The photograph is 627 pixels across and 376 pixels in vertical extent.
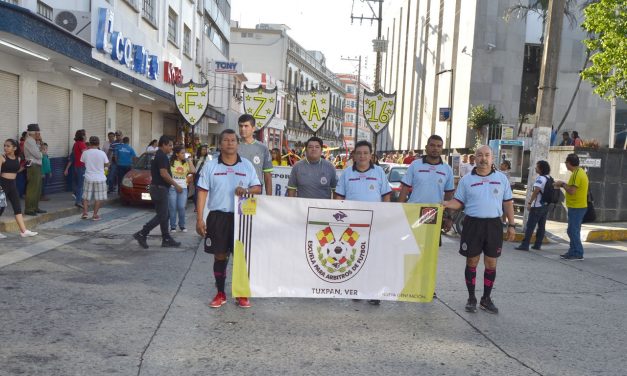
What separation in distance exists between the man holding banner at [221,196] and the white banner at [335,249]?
12cm

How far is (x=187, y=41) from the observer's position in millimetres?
27891

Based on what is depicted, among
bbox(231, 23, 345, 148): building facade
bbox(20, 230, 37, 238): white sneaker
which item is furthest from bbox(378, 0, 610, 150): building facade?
bbox(231, 23, 345, 148): building facade

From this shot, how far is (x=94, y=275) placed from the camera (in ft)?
21.4

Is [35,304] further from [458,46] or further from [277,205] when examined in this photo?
[458,46]

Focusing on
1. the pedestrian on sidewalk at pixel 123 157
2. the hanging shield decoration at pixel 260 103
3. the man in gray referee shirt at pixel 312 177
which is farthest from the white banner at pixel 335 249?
the pedestrian on sidewalk at pixel 123 157

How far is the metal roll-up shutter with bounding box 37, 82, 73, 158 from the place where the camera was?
14359 millimetres

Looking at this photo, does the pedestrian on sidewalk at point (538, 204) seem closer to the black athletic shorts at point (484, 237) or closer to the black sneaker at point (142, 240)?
the black athletic shorts at point (484, 237)

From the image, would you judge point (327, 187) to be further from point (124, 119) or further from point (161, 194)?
point (124, 119)

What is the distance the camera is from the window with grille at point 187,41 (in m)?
27.3

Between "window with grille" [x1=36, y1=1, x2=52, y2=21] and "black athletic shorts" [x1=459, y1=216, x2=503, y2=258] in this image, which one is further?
"window with grille" [x1=36, y1=1, x2=52, y2=21]

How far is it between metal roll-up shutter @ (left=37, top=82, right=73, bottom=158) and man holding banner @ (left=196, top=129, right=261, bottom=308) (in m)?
10.7

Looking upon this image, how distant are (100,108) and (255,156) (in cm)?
1325

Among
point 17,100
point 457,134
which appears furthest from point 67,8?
point 457,134

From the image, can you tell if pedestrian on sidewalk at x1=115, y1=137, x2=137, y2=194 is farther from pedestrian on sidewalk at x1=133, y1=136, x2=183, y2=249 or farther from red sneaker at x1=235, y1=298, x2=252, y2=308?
red sneaker at x1=235, y1=298, x2=252, y2=308
